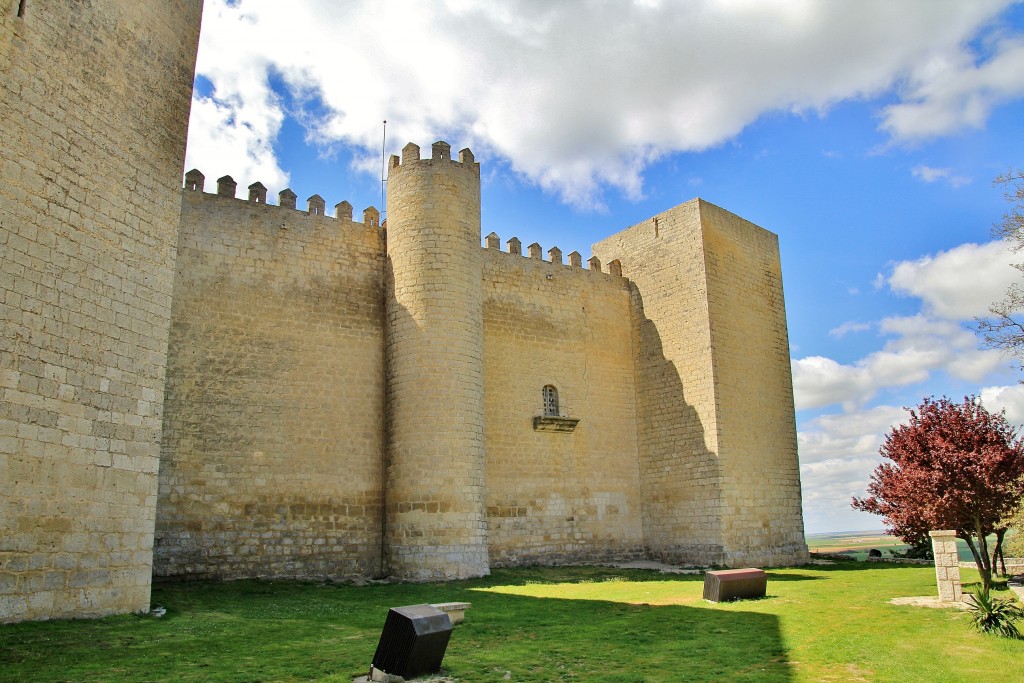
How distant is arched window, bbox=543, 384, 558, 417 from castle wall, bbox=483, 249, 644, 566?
131 millimetres

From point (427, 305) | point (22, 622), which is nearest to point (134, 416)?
point (22, 622)

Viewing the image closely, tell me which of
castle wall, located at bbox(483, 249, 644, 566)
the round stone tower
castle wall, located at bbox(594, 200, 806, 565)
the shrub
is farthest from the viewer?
castle wall, located at bbox(594, 200, 806, 565)

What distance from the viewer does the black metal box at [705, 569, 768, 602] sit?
1071 cm

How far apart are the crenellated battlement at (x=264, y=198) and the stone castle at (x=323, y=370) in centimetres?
5

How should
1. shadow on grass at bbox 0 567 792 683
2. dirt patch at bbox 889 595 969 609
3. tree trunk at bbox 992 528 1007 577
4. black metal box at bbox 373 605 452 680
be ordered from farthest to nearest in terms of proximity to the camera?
tree trunk at bbox 992 528 1007 577 → dirt patch at bbox 889 595 969 609 → shadow on grass at bbox 0 567 792 683 → black metal box at bbox 373 605 452 680

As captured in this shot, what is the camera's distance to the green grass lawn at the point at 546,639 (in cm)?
622

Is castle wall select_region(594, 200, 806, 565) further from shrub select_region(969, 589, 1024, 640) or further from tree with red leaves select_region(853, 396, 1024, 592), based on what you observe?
shrub select_region(969, 589, 1024, 640)

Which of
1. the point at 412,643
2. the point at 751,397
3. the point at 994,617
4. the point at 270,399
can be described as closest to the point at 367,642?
the point at 412,643

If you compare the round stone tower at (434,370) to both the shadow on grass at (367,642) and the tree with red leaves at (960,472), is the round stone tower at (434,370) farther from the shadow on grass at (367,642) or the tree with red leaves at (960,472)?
the tree with red leaves at (960,472)

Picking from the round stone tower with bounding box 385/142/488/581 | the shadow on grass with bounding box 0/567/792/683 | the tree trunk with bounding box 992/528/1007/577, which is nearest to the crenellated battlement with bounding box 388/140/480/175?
the round stone tower with bounding box 385/142/488/581

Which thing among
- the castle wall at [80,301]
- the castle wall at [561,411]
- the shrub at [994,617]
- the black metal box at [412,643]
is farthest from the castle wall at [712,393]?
the castle wall at [80,301]

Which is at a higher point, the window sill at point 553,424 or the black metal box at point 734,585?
the window sill at point 553,424

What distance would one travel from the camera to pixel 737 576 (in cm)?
1099

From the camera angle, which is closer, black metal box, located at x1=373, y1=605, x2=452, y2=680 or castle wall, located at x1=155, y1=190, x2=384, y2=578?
black metal box, located at x1=373, y1=605, x2=452, y2=680
